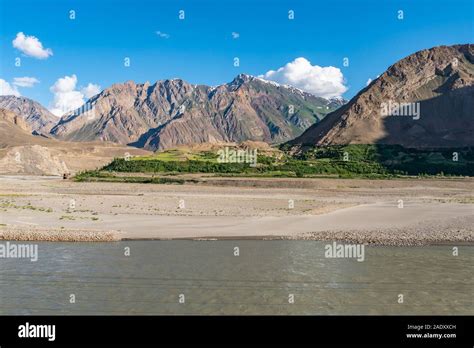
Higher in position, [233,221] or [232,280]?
[233,221]

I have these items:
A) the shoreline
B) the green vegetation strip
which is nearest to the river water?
the shoreline

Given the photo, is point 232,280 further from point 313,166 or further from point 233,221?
point 313,166

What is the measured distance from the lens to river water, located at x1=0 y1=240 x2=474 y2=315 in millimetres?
19406

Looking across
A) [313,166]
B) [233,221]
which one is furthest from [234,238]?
[313,166]

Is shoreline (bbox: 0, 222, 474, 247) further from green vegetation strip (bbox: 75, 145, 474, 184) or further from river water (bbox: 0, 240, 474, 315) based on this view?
green vegetation strip (bbox: 75, 145, 474, 184)

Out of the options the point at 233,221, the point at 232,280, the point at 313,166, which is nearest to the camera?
the point at 232,280

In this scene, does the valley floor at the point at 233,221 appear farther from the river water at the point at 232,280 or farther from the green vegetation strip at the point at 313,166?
the green vegetation strip at the point at 313,166

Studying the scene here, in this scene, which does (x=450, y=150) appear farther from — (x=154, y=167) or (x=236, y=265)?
(x=236, y=265)

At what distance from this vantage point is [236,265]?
89.2ft

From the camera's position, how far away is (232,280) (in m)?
23.8

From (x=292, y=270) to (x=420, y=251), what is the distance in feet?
41.1

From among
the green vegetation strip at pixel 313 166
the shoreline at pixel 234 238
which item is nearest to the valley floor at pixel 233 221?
the shoreline at pixel 234 238

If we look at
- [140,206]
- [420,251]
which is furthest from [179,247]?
[140,206]
